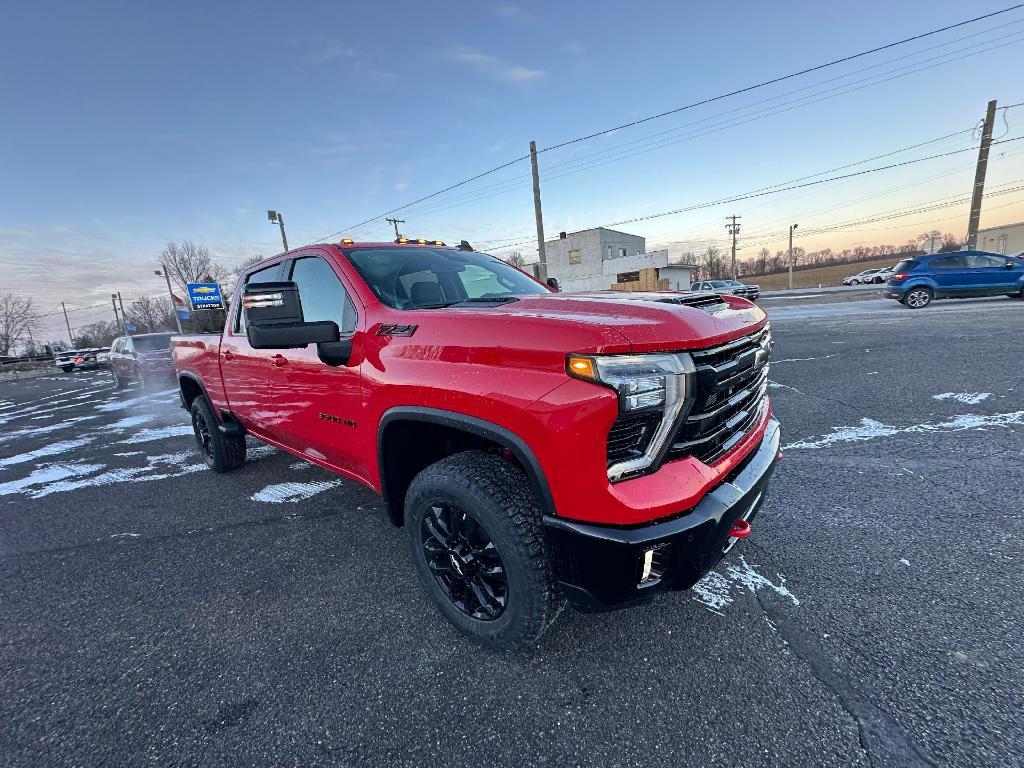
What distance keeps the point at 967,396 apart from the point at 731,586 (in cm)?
482

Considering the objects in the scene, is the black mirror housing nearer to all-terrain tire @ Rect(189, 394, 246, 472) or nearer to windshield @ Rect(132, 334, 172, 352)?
all-terrain tire @ Rect(189, 394, 246, 472)

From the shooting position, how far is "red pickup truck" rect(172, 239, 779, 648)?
156cm

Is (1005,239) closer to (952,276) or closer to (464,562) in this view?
(952,276)

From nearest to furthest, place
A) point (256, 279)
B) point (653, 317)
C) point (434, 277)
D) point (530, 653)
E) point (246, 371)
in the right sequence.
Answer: point (653, 317)
point (530, 653)
point (434, 277)
point (246, 371)
point (256, 279)

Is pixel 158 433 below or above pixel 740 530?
below

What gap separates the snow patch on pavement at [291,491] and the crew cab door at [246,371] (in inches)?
23.5

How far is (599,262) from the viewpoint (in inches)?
2221

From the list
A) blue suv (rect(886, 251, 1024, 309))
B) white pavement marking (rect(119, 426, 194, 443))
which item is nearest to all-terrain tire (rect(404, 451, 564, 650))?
white pavement marking (rect(119, 426, 194, 443))

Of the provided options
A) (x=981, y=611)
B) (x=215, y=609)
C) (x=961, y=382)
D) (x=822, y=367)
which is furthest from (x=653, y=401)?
(x=822, y=367)

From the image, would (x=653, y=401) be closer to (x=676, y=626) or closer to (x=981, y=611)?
(x=676, y=626)

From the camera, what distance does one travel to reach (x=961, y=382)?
18.1 ft

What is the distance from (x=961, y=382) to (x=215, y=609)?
25.7 ft

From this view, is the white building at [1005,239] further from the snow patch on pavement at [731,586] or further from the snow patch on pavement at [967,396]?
the snow patch on pavement at [731,586]

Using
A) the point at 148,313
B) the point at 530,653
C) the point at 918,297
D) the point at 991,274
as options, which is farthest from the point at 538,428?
the point at 148,313
